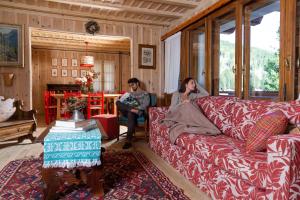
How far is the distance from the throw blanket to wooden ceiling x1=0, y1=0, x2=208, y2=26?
2.03 meters

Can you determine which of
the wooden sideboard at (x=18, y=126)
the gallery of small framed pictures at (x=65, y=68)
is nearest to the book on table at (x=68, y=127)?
the wooden sideboard at (x=18, y=126)

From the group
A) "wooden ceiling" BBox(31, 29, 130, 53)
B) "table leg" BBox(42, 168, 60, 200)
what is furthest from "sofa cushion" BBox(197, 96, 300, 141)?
"wooden ceiling" BBox(31, 29, 130, 53)

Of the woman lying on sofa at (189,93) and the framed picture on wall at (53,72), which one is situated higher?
the framed picture on wall at (53,72)

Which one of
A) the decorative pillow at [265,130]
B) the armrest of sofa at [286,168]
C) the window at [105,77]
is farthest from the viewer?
the window at [105,77]

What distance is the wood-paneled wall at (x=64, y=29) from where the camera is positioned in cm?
411

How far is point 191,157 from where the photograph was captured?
2.17 meters

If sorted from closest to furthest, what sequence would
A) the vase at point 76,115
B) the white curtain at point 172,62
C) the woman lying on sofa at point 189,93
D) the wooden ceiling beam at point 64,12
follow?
1. the vase at point 76,115
2. the woman lying on sofa at point 189,93
3. the wooden ceiling beam at point 64,12
4. the white curtain at point 172,62

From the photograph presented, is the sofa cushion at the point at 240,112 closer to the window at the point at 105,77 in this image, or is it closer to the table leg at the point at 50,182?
the table leg at the point at 50,182

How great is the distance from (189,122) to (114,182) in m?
1.03

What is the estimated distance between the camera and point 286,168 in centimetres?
119

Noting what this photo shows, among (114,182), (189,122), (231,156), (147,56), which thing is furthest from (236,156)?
(147,56)

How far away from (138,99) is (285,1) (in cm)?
255

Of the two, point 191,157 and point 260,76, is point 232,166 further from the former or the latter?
point 260,76

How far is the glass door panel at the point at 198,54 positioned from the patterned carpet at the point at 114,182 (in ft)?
6.10
